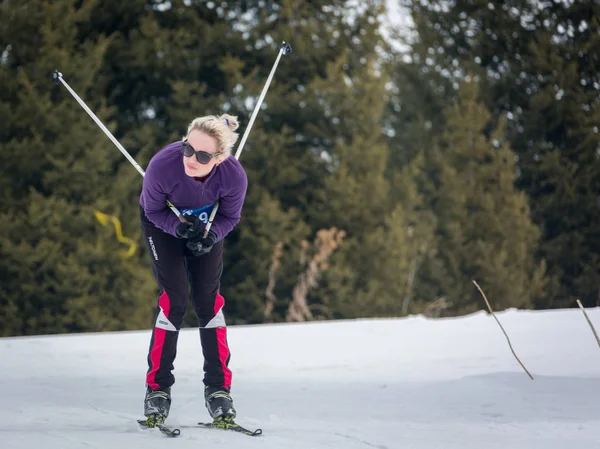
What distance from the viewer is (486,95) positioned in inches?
692

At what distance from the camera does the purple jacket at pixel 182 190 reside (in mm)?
4141

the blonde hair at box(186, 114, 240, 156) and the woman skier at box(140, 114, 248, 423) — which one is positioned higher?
the blonde hair at box(186, 114, 240, 156)

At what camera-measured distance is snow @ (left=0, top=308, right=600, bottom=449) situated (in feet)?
13.4

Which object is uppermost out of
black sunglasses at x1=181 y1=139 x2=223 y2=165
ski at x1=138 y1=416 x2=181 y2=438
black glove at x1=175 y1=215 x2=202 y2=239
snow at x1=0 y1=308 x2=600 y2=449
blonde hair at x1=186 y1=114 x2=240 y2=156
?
blonde hair at x1=186 y1=114 x2=240 y2=156

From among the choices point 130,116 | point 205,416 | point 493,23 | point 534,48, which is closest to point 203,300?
point 205,416

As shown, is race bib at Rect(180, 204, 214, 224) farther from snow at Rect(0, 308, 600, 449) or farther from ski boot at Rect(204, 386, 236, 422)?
snow at Rect(0, 308, 600, 449)

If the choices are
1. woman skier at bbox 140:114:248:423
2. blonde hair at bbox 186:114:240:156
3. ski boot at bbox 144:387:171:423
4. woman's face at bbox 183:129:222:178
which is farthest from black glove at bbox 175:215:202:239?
ski boot at bbox 144:387:171:423

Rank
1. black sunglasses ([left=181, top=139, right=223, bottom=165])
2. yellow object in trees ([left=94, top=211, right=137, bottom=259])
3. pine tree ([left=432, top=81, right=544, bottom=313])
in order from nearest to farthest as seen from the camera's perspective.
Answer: black sunglasses ([left=181, top=139, right=223, bottom=165])
yellow object in trees ([left=94, top=211, right=137, bottom=259])
pine tree ([left=432, top=81, right=544, bottom=313])

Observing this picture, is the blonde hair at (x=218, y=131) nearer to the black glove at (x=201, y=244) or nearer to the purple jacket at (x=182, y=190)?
the purple jacket at (x=182, y=190)

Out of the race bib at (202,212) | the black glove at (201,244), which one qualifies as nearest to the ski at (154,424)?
the black glove at (201,244)

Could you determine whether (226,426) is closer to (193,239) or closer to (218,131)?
(193,239)

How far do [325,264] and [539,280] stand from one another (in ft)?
15.6

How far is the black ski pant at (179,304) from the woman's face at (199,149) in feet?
1.23

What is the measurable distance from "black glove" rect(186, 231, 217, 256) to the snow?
832mm
